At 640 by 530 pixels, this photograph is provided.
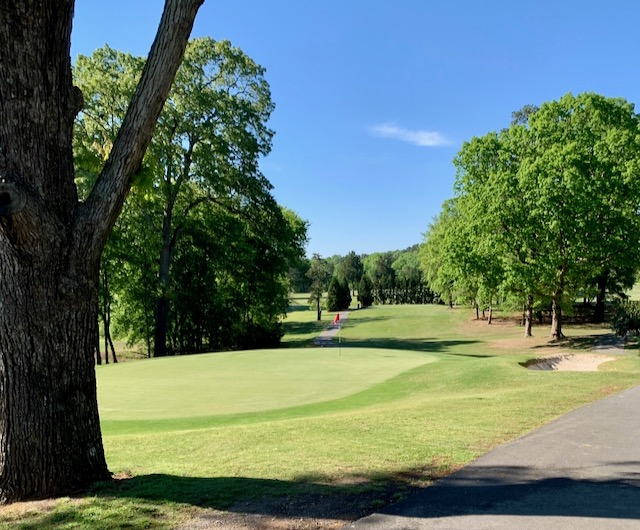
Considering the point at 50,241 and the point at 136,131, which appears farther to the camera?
the point at 136,131

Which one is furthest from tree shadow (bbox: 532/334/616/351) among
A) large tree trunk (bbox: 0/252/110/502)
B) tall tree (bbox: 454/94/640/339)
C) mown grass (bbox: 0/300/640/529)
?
large tree trunk (bbox: 0/252/110/502)

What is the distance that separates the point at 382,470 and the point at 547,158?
24479mm

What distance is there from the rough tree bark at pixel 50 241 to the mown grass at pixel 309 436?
0.60 meters

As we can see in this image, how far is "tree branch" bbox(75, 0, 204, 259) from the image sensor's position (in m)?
4.79

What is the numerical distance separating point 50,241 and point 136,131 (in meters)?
1.37

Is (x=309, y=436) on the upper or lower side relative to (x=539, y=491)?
lower

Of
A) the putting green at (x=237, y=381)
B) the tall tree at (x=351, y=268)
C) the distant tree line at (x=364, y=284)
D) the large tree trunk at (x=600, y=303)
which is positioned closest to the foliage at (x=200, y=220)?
the putting green at (x=237, y=381)

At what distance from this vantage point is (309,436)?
24.3 ft

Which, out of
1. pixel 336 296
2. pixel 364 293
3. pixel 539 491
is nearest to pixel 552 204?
pixel 539 491

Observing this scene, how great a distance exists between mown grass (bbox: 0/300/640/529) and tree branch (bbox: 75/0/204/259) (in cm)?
247

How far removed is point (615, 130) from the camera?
26.9 metres

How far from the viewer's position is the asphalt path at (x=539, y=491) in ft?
13.2

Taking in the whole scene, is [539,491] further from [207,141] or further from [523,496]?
[207,141]

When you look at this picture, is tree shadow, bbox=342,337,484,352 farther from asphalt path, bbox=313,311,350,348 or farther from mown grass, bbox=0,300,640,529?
mown grass, bbox=0,300,640,529
